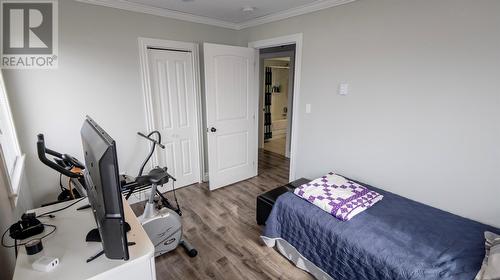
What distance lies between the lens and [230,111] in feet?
10.9

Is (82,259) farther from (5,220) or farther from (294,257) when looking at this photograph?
Answer: (294,257)

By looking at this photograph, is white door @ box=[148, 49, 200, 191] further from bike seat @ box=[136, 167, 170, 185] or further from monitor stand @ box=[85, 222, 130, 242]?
monitor stand @ box=[85, 222, 130, 242]

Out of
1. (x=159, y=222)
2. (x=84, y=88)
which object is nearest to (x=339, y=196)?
(x=159, y=222)

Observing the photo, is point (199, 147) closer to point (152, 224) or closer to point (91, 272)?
point (152, 224)

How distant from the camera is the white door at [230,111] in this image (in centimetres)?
309

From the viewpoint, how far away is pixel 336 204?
6.15 feet

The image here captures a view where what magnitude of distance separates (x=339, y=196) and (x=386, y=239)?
493mm

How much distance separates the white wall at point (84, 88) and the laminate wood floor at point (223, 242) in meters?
1.00

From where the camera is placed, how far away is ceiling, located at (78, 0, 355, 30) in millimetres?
2502

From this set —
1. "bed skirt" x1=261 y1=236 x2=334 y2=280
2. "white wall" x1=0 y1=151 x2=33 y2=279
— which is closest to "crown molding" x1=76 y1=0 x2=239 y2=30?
"white wall" x1=0 y1=151 x2=33 y2=279

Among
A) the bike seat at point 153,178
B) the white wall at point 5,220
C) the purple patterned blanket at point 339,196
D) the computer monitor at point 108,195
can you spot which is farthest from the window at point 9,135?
the purple patterned blanket at point 339,196

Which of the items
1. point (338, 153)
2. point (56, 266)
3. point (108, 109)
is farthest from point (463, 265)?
point (108, 109)

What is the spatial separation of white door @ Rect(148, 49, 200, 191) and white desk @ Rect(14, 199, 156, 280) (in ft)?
6.34

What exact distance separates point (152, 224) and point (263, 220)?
3.53ft
